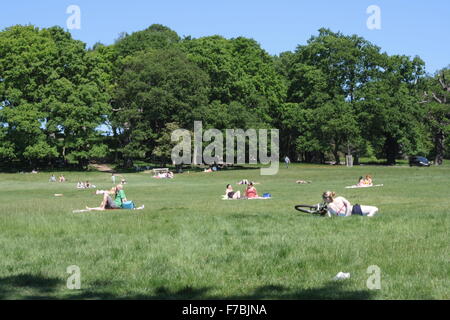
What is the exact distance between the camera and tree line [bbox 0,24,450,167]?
66.1 meters

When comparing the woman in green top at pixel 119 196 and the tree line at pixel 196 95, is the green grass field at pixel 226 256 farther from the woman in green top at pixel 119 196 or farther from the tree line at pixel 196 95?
the tree line at pixel 196 95

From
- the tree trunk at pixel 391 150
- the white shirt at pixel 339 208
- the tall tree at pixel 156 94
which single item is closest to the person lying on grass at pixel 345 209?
the white shirt at pixel 339 208

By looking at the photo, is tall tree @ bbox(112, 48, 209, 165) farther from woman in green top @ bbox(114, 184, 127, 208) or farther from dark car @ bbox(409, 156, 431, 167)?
woman in green top @ bbox(114, 184, 127, 208)

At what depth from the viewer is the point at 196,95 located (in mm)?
69375

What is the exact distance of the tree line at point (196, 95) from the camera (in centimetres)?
6606

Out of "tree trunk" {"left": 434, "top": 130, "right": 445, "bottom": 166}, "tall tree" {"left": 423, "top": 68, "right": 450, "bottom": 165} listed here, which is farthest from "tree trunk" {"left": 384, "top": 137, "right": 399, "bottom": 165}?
"tree trunk" {"left": 434, "top": 130, "right": 445, "bottom": 166}

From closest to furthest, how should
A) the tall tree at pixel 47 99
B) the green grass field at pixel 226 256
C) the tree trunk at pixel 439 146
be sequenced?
the green grass field at pixel 226 256 → the tall tree at pixel 47 99 → the tree trunk at pixel 439 146

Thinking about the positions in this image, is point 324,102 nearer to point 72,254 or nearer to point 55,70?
point 55,70

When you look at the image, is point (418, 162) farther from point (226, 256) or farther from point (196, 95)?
point (226, 256)

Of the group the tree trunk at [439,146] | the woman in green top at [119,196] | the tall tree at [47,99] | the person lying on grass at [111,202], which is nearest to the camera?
the person lying on grass at [111,202]

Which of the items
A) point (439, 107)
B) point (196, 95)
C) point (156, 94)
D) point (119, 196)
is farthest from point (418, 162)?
point (119, 196)

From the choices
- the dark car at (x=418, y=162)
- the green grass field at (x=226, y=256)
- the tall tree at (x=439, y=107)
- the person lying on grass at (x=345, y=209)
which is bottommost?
the dark car at (x=418, y=162)

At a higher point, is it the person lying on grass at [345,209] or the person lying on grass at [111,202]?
the person lying on grass at [345,209]

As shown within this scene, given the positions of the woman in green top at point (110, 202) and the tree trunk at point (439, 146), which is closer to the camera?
the woman in green top at point (110, 202)
